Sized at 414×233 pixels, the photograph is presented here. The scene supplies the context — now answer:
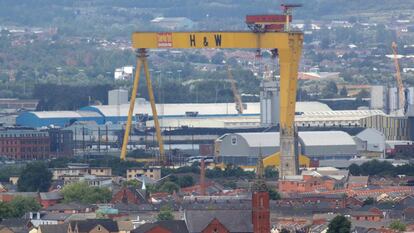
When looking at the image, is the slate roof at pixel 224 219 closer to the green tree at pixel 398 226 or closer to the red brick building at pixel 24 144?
the green tree at pixel 398 226

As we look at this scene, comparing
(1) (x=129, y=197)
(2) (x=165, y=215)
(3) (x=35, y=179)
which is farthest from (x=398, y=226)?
(3) (x=35, y=179)

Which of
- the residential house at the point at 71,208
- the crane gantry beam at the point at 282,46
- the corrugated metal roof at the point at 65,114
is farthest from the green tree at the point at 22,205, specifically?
the corrugated metal roof at the point at 65,114

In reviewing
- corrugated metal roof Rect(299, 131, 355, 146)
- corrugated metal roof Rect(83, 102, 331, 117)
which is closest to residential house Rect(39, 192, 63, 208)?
corrugated metal roof Rect(299, 131, 355, 146)

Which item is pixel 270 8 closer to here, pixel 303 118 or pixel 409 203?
pixel 303 118

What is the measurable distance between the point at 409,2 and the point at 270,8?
10.3 m

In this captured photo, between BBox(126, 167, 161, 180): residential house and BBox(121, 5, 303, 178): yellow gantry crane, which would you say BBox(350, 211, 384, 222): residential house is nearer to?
BBox(121, 5, 303, 178): yellow gantry crane

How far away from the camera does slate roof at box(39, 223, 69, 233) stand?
52.8 m

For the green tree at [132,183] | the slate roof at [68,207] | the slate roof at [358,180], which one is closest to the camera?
the slate roof at [68,207]

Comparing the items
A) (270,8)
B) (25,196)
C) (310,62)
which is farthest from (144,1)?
(25,196)

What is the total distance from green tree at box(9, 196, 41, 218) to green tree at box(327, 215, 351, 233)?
10.2 m

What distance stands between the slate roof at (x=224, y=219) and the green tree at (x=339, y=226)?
213 cm

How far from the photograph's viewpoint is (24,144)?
93938mm

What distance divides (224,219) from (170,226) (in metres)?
1.24

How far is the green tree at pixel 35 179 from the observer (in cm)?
7144
